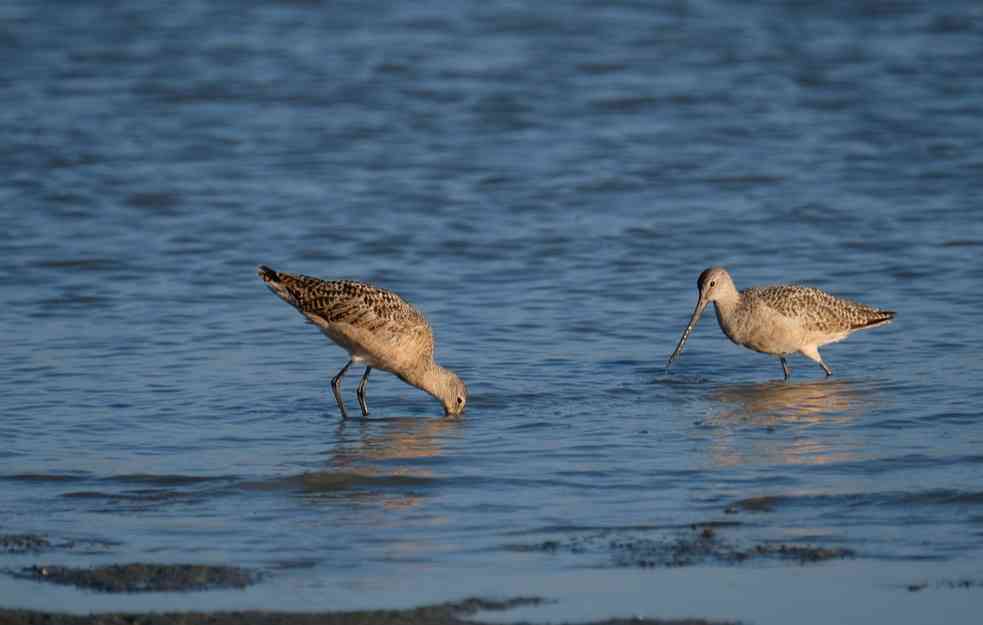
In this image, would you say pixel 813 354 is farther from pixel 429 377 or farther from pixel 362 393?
pixel 362 393

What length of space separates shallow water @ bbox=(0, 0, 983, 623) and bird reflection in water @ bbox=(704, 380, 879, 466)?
0.03 m

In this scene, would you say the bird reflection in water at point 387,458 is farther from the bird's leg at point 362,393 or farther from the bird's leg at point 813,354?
the bird's leg at point 813,354

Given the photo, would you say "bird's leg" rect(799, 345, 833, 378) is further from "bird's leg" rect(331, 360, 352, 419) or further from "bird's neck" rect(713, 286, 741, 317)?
"bird's leg" rect(331, 360, 352, 419)

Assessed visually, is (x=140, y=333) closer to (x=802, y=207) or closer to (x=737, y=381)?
(x=737, y=381)

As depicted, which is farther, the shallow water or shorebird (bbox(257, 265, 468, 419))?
shorebird (bbox(257, 265, 468, 419))

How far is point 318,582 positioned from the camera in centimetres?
551

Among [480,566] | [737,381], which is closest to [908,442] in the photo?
[737,381]

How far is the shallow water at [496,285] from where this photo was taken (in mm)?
6055

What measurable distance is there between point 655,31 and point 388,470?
47.5 feet

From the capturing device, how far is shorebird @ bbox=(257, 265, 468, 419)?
8.80 metres

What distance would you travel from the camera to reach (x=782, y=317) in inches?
376

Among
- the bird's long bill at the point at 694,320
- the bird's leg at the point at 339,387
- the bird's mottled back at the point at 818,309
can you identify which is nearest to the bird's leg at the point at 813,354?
the bird's mottled back at the point at 818,309

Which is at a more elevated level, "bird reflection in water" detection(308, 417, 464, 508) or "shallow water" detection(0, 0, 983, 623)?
"shallow water" detection(0, 0, 983, 623)

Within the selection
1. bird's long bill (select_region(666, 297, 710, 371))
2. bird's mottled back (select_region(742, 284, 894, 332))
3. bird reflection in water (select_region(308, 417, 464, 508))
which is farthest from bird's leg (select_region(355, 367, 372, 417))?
bird's mottled back (select_region(742, 284, 894, 332))
